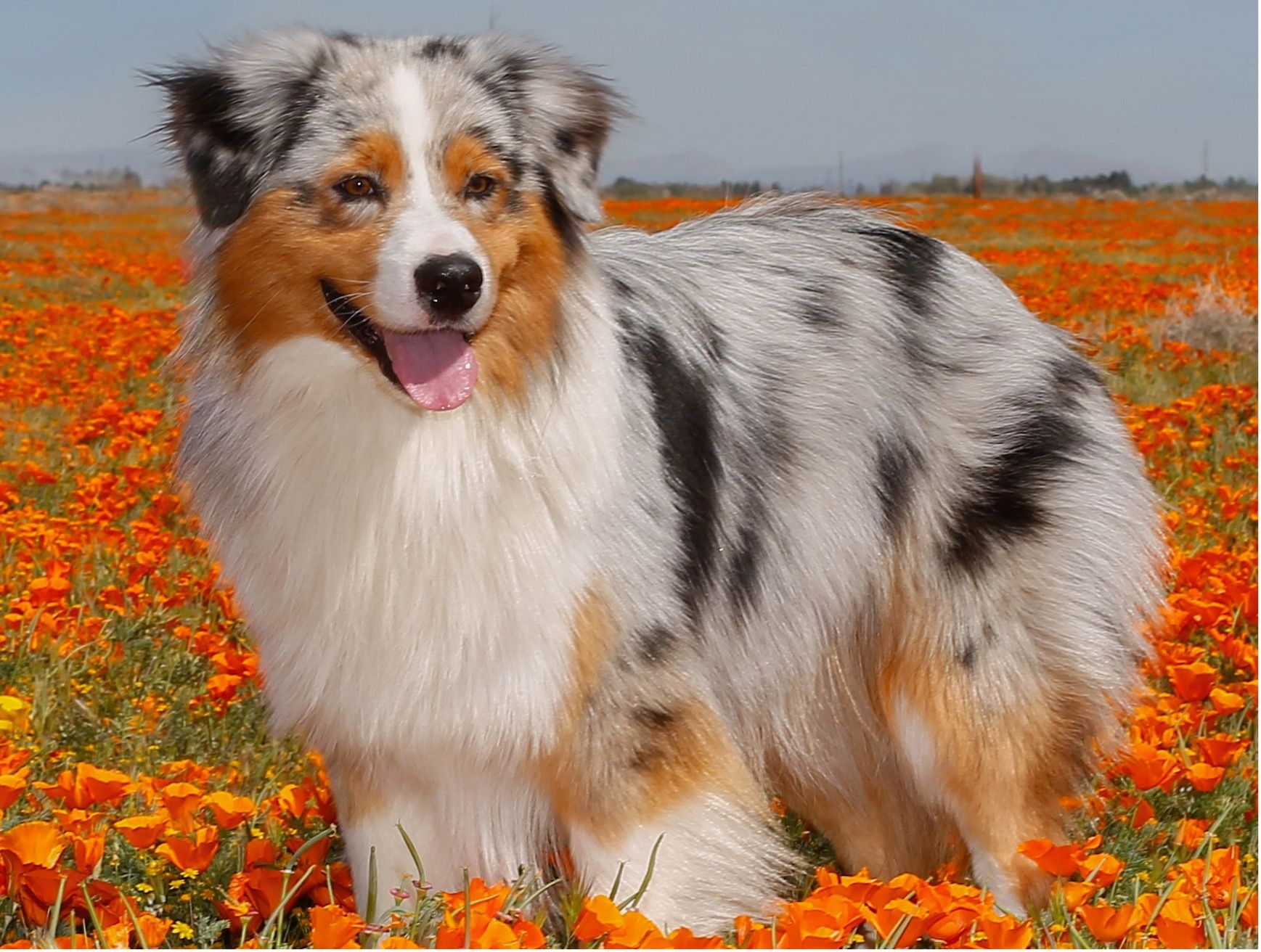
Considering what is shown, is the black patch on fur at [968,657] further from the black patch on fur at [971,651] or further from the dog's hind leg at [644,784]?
the dog's hind leg at [644,784]

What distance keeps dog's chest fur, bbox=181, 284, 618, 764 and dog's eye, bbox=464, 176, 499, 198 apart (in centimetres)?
40

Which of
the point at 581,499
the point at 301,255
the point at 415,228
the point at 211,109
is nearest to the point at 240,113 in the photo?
the point at 211,109

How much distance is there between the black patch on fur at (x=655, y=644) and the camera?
10.6 ft

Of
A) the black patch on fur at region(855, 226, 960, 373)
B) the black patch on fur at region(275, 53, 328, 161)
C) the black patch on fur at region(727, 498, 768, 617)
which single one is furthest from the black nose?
the black patch on fur at region(855, 226, 960, 373)

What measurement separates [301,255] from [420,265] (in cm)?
39

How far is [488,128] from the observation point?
305 cm

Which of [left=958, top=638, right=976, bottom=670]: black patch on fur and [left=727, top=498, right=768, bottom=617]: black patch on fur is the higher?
[left=727, top=498, right=768, bottom=617]: black patch on fur

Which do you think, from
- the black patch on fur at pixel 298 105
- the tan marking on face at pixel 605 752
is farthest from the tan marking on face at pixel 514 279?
the tan marking on face at pixel 605 752

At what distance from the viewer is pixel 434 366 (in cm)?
307

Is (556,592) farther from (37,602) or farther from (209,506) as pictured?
(37,602)

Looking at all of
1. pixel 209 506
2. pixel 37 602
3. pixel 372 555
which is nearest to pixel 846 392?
pixel 372 555

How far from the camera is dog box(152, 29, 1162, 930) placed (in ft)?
10.1

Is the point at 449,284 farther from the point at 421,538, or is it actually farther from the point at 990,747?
the point at 990,747

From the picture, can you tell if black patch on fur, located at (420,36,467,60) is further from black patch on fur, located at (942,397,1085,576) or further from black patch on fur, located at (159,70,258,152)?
black patch on fur, located at (942,397,1085,576)
